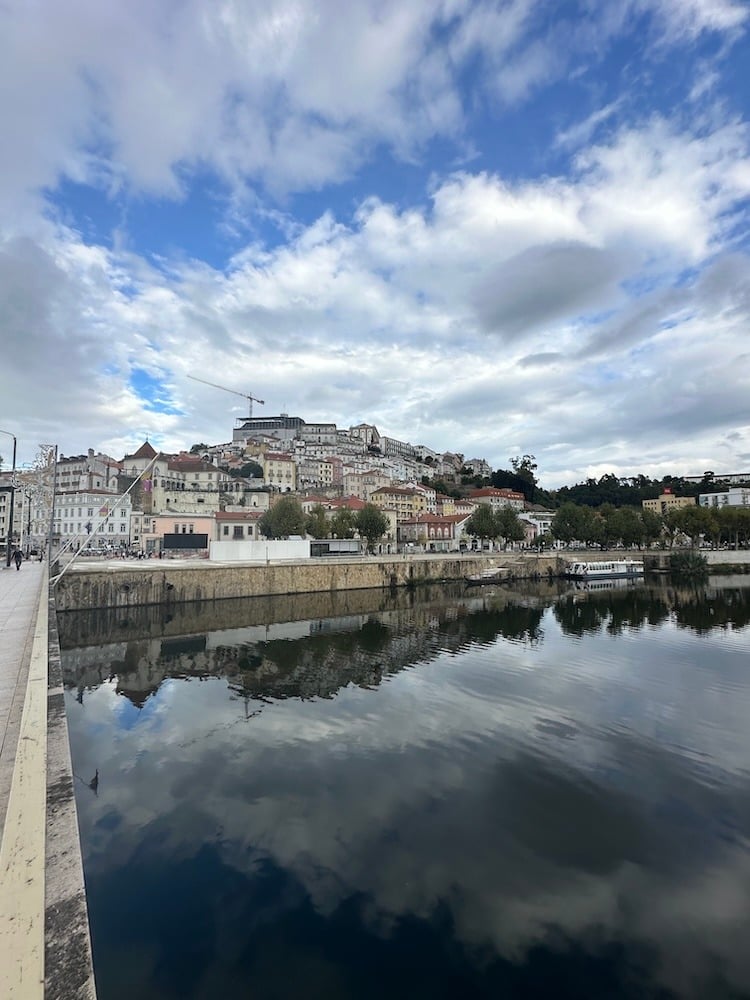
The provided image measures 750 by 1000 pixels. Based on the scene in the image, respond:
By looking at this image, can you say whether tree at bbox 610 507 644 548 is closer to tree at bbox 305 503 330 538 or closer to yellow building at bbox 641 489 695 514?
tree at bbox 305 503 330 538

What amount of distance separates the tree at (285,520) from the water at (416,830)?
39.7 metres

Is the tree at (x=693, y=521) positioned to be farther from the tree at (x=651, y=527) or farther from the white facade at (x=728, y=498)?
the white facade at (x=728, y=498)

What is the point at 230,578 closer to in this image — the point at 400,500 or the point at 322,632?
the point at 322,632

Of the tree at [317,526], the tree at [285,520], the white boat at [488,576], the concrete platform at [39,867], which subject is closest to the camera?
the concrete platform at [39,867]

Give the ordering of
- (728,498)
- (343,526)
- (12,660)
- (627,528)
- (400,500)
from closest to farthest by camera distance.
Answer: (12,660) → (343,526) → (627,528) → (400,500) → (728,498)

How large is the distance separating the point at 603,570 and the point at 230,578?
5032cm

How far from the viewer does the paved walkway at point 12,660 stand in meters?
5.99

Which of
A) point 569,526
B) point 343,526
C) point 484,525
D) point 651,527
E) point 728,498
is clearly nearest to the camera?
point 343,526

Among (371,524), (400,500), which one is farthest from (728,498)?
(371,524)

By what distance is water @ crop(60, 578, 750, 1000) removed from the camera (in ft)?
20.7

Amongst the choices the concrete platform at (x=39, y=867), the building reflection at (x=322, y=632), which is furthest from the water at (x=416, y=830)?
the concrete platform at (x=39, y=867)

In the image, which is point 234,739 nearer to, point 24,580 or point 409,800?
point 409,800

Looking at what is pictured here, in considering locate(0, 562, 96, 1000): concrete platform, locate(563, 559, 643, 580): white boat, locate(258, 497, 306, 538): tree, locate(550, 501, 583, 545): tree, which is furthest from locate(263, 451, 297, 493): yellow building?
locate(0, 562, 96, 1000): concrete platform

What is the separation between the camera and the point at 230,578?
39344mm
